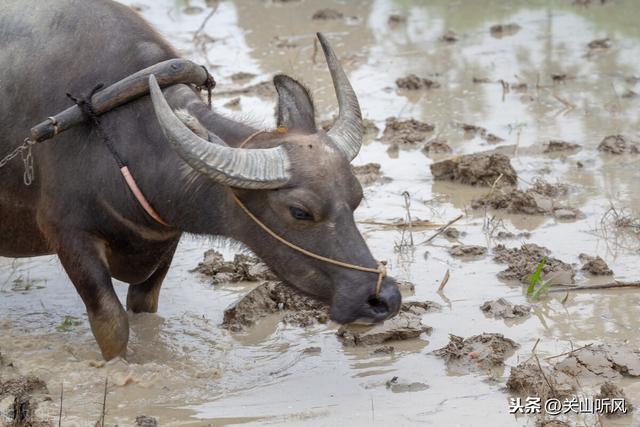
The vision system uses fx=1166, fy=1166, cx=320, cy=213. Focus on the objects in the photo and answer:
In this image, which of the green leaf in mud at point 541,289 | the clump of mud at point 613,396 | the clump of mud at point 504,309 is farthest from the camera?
the green leaf in mud at point 541,289

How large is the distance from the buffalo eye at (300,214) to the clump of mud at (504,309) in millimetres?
1211

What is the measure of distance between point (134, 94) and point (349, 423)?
1453mm

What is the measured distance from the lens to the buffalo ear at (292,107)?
4.22 metres

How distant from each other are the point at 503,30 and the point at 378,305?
5933mm

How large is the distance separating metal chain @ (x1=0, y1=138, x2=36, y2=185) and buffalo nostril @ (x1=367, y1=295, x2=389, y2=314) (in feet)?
A: 4.74

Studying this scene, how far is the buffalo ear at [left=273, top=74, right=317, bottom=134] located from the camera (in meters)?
4.22

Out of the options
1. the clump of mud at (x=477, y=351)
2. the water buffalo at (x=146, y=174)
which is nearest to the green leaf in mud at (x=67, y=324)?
the water buffalo at (x=146, y=174)

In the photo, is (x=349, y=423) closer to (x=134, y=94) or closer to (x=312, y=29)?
(x=134, y=94)

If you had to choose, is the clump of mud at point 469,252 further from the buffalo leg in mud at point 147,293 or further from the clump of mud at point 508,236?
the buffalo leg in mud at point 147,293

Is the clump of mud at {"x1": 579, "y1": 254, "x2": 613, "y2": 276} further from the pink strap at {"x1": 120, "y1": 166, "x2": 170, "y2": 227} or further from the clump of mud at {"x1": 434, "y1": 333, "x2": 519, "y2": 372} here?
the pink strap at {"x1": 120, "y1": 166, "x2": 170, "y2": 227}

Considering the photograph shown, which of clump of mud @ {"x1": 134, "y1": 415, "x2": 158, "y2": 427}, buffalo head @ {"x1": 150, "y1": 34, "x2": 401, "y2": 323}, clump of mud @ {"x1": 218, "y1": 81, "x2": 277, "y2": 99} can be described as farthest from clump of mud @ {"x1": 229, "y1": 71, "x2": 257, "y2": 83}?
clump of mud @ {"x1": 134, "y1": 415, "x2": 158, "y2": 427}

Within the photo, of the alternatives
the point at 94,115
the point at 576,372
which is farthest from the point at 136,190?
the point at 576,372

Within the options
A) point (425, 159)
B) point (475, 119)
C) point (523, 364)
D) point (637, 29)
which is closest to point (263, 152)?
point (523, 364)

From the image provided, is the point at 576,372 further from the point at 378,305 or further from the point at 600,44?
the point at 600,44
